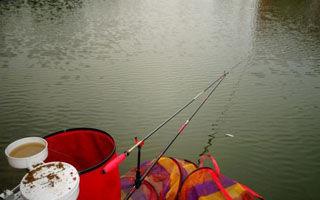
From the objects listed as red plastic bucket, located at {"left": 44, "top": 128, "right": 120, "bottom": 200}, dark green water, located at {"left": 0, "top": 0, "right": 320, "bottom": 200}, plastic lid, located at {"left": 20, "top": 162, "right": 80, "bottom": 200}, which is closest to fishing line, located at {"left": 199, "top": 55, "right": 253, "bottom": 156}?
dark green water, located at {"left": 0, "top": 0, "right": 320, "bottom": 200}

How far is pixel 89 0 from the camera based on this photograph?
34.3 m

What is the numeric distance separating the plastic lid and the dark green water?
4.68 m

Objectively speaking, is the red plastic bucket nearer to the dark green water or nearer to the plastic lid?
the plastic lid

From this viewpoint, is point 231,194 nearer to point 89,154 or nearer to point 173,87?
point 89,154

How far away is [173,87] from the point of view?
518 inches

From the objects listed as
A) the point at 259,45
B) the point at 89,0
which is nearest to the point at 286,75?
the point at 259,45

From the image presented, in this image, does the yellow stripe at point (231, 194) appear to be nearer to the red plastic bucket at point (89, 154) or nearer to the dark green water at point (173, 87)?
the red plastic bucket at point (89, 154)

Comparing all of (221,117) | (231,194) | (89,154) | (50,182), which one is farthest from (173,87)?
(50,182)

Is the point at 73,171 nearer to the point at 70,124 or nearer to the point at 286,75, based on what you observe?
the point at 70,124

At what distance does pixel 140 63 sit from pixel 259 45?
9272 mm

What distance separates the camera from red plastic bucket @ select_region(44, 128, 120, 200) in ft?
12.9

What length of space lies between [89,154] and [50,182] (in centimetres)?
197

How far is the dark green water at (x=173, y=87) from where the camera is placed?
9.03 m

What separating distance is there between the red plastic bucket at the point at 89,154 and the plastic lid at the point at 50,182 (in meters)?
0.50
